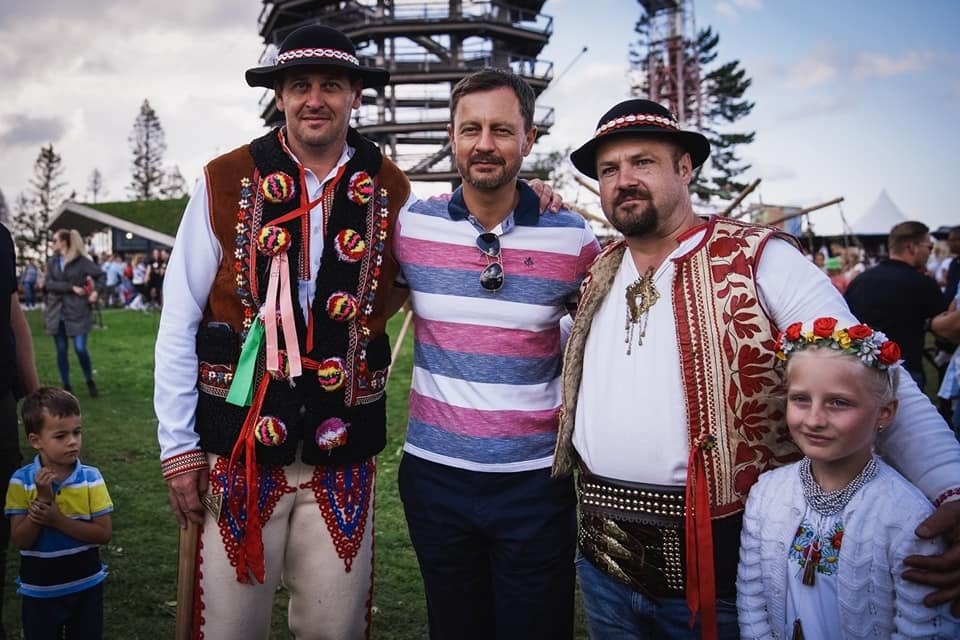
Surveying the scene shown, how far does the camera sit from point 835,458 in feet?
7.25

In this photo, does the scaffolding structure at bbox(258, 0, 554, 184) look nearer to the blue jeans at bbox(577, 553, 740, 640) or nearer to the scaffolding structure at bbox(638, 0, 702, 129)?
the scaffolding structure at bbox(638, 0, 702, 129)

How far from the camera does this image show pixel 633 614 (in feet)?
8.61

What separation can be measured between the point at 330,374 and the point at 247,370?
1.01 feet

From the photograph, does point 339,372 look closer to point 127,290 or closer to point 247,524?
point 247,524

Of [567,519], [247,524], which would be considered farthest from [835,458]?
[247,524]

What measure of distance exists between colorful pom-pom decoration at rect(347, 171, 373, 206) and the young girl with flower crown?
1.66 m

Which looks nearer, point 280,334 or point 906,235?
point 280,334

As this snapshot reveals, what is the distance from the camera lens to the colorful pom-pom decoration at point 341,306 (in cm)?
288

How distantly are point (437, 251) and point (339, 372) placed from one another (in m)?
0.63

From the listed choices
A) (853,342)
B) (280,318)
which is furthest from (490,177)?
(853,342)

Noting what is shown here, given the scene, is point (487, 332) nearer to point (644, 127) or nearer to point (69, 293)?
point (644, 127)

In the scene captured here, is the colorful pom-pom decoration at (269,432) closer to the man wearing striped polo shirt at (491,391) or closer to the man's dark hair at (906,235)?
the man wearing striped polo shirt at (491,391)

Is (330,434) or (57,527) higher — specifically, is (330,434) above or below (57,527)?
above

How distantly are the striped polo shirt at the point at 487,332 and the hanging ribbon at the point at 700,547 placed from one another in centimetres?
64
